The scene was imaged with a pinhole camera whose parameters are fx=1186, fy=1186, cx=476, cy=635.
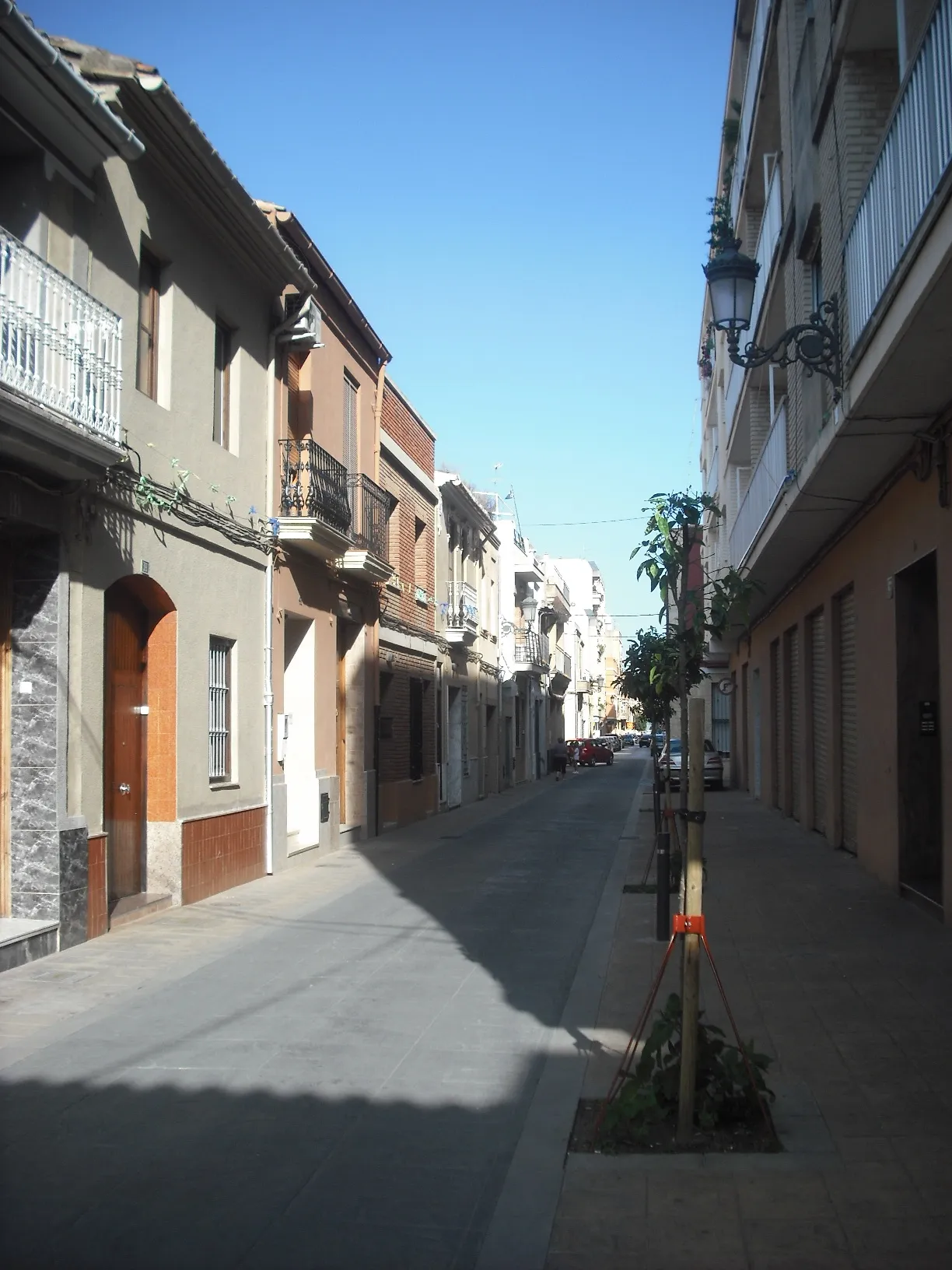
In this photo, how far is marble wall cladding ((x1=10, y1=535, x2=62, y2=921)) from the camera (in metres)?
9.15

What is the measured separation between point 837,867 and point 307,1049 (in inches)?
350

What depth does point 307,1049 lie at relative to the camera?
6.55m

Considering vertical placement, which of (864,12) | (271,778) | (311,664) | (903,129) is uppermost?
(864,12)

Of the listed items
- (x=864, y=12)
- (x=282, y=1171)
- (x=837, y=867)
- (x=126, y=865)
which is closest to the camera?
Result: (x=282, y=1171)

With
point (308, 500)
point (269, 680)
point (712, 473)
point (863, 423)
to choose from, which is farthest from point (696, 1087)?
point (712, 473)

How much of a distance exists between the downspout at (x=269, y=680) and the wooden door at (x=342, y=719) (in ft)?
11.0

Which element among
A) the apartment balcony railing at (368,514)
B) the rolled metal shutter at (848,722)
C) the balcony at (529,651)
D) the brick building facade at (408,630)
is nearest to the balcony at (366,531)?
the apartment balcony railing at (368,514)

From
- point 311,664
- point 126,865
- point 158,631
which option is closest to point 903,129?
point 158,631

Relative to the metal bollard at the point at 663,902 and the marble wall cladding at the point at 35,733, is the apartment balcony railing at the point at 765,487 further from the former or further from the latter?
the marble wall cladding at the point at 35,733

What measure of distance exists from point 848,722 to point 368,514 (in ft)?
25.3

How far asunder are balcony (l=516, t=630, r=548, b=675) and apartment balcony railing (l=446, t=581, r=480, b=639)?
35.1 feet

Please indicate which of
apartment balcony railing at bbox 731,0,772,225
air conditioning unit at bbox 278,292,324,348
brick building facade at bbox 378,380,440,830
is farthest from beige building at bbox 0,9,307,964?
apartment balcony railing at bbox 731,0,772,225

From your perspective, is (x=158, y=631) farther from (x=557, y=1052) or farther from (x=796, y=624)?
(x=796, y=624)

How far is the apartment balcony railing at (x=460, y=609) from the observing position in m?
26.6
